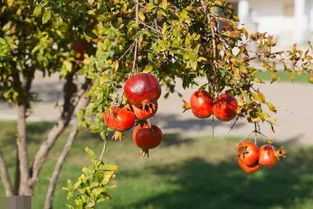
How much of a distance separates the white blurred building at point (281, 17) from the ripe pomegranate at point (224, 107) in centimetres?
2885

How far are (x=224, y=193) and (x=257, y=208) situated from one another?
680 mm

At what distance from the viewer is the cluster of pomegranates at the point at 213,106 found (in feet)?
8.14

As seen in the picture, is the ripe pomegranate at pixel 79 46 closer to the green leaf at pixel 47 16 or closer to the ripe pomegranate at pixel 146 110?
the green leaf at pixel 47 16

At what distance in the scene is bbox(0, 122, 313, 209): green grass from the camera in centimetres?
761

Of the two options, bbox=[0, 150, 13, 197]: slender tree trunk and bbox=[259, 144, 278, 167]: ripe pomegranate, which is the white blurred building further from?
bbox=[259, 144, 278, 167]: ripe pomegranate

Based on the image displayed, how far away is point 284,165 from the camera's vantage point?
9.54m

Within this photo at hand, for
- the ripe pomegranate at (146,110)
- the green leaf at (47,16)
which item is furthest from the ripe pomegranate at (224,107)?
the green leaf at (47,16)

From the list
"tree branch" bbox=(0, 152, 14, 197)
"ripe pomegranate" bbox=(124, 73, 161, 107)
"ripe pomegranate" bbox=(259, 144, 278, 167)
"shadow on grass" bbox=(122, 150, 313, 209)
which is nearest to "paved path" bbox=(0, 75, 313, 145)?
"shadow on grass" bbox=(122, 150, 313, 209)

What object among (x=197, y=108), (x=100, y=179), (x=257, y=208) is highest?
(x=197, y=108)

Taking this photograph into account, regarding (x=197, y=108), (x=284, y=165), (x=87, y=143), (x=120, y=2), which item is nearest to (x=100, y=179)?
(x=197, y=108)

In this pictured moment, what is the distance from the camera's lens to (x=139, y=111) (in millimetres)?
2236

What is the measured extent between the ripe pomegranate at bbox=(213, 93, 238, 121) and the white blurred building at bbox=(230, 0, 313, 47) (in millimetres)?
28848

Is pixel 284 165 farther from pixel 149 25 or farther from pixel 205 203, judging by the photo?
pixel 149 25

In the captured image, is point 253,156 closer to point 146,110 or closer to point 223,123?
point 146,110
